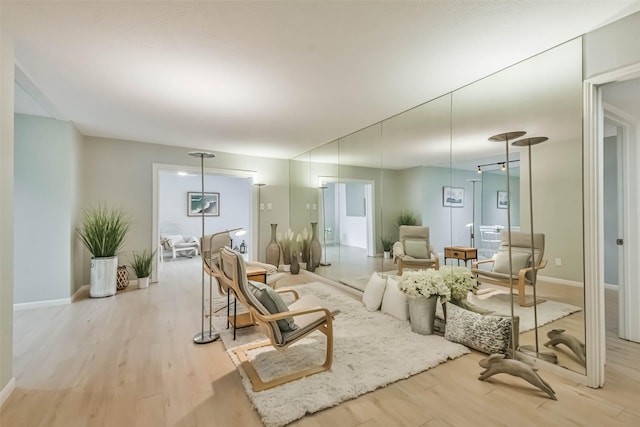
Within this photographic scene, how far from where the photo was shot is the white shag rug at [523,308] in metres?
2.13

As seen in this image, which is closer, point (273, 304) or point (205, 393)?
point (205, 393)

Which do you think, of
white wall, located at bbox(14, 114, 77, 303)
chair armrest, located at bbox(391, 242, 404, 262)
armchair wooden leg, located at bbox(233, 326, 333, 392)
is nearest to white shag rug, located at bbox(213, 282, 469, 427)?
armchair wooden leg, located at bbox(233, 326, 333, 392)

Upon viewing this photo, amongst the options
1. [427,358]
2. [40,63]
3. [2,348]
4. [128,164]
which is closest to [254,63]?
[40,63]

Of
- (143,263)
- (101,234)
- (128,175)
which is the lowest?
(143,263)

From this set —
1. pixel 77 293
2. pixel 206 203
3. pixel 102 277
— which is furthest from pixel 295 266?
pixel 206 203

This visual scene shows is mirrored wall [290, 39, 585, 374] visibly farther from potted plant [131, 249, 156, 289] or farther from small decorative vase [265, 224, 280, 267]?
potted plant [131, 249, 156, 289]

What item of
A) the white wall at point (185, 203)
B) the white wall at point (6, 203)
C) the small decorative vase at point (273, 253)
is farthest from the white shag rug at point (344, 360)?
the white wall at point (185, 203)

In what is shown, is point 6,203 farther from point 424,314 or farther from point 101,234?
point 424,314

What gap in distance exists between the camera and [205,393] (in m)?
1.92

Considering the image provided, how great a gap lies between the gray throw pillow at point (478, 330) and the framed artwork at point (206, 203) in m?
7.86

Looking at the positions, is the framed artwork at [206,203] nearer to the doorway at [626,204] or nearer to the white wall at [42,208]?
the white wall at [42,208]

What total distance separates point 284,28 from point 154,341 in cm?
300

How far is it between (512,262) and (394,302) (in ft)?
4.35

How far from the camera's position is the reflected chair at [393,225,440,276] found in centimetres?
324
